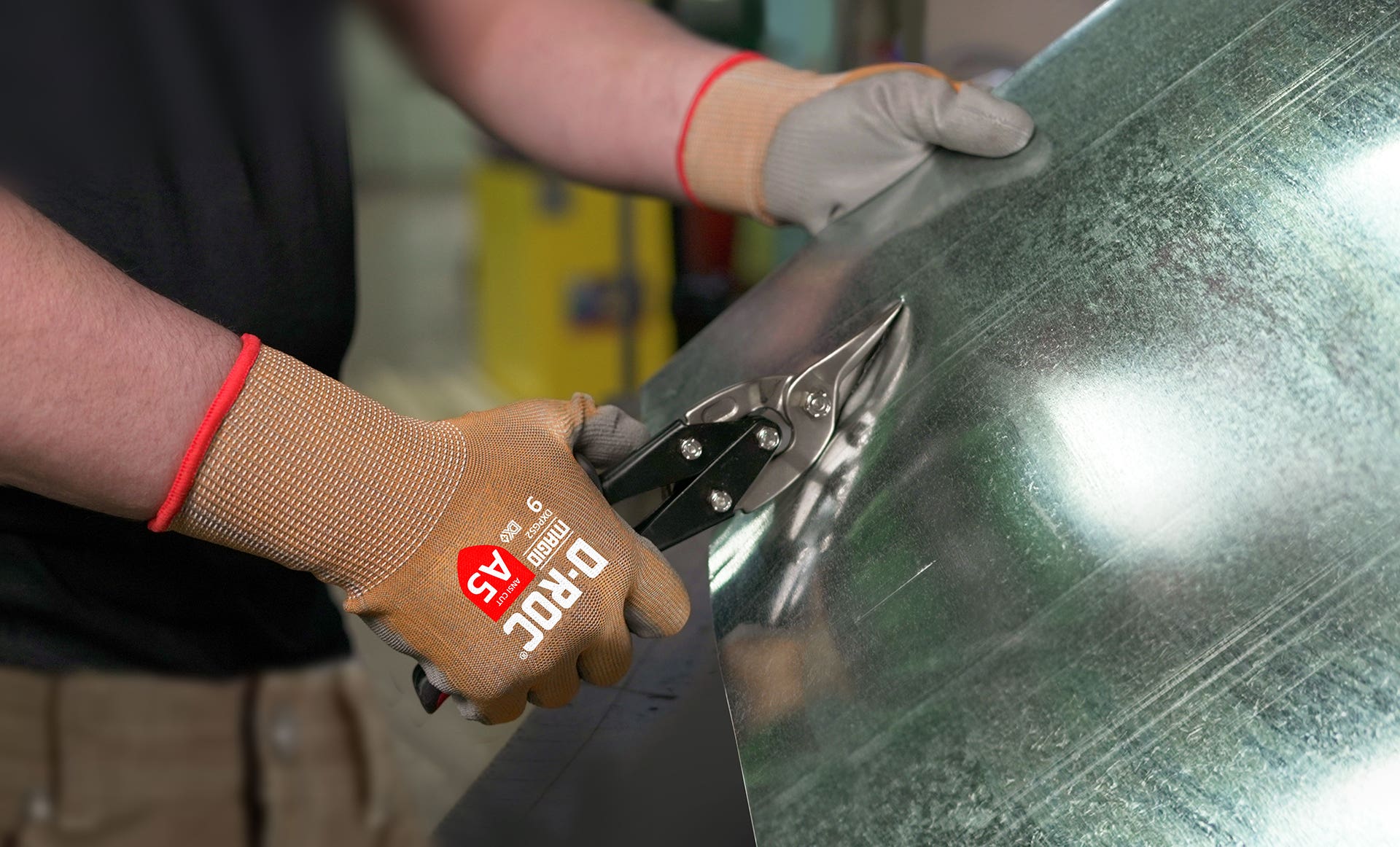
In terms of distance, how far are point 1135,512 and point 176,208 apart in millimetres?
824

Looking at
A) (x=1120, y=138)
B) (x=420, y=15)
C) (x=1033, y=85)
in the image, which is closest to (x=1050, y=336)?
(x=1120, y=138)

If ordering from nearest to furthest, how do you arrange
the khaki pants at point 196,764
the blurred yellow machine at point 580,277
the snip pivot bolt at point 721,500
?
the khaki pants at point 196,764, the snip pivot bolt at point 721,500, the blurred yellow machine at point 580,277

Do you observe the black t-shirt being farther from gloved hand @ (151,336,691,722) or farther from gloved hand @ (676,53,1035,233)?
gloved hand @ (676,53,1035,233)

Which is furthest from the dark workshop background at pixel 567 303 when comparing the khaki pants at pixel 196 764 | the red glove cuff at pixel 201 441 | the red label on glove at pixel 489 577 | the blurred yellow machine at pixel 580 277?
the khaki pants at pixel 196 764

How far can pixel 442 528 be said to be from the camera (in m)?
0.82

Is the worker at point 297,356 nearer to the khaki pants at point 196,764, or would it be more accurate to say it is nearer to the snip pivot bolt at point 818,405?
the khaki pants at point 196,764

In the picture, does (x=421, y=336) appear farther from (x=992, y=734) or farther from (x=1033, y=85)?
(x=992, y=734)

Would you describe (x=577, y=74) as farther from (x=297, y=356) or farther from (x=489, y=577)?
(x=489, y=577)

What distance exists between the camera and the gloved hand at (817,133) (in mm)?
975

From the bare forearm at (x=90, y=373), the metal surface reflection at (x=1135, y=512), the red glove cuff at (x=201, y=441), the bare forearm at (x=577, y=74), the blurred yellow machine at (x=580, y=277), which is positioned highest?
the bare forearm at (x=90, y=373)

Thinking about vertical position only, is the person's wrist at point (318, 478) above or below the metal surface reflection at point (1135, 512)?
above

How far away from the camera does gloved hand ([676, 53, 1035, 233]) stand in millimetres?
975

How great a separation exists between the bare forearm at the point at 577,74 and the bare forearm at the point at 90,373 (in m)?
0.58

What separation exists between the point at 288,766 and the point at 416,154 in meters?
3.85
